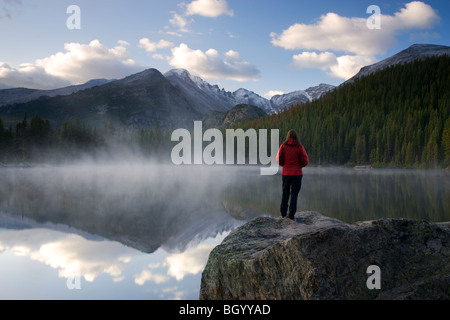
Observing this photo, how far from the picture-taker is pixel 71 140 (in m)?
105

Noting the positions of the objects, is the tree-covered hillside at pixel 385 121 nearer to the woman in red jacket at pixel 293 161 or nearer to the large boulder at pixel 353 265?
the woman in red jacket at pixel 293 161

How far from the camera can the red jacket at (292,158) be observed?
895cm

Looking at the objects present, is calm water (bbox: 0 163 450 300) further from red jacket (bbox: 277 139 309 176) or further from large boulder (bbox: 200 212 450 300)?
red jacket (bbox: 277 139 309 176)

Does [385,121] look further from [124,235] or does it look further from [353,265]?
[353,265]

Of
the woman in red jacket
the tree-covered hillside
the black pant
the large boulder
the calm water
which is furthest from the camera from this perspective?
the tree-covered hillside

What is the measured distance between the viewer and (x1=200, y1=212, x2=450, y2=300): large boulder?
16.1 ft

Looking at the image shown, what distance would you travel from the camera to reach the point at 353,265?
16.7ft

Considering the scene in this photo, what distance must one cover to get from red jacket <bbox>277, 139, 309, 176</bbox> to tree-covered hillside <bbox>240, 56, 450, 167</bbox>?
84.1 meters

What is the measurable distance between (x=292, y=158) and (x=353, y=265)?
14.0ft

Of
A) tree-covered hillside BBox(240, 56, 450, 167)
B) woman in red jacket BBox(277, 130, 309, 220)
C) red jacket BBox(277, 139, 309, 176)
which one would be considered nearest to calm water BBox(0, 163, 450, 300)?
woman in red jacket BBox(277, 130, 309, 220)

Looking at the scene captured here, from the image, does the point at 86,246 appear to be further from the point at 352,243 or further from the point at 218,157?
the point at 218,157

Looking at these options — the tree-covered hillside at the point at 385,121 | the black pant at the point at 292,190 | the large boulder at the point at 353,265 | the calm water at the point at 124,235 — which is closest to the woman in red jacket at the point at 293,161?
the black pant at the point at 292,190

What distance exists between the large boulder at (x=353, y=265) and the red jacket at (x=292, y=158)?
345 centimetres
